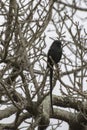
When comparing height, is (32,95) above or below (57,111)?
above

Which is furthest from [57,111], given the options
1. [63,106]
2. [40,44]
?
[40,44]

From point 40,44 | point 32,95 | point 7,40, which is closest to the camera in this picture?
point 7,40

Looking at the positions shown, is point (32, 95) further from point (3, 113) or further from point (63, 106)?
point (63, 106)

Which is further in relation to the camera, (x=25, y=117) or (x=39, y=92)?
(x=25, y=117)

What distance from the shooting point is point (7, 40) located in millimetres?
4613

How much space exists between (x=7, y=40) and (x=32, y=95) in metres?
0.88

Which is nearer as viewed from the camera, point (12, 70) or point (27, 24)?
point (27, 24)

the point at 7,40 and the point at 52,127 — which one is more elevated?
the point at 7,40

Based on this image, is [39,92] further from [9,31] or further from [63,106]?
[63,106]

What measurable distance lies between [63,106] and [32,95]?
1820 mm

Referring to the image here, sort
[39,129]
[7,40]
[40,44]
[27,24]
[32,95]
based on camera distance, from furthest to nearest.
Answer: [39,129] → [40,44] → [27,24] → [32,95] → [7,40]

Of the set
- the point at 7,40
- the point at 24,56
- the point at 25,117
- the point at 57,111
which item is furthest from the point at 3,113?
the point at 7,40

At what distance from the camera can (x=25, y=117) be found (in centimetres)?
616

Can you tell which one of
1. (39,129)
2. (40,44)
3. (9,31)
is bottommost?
(39,129)
